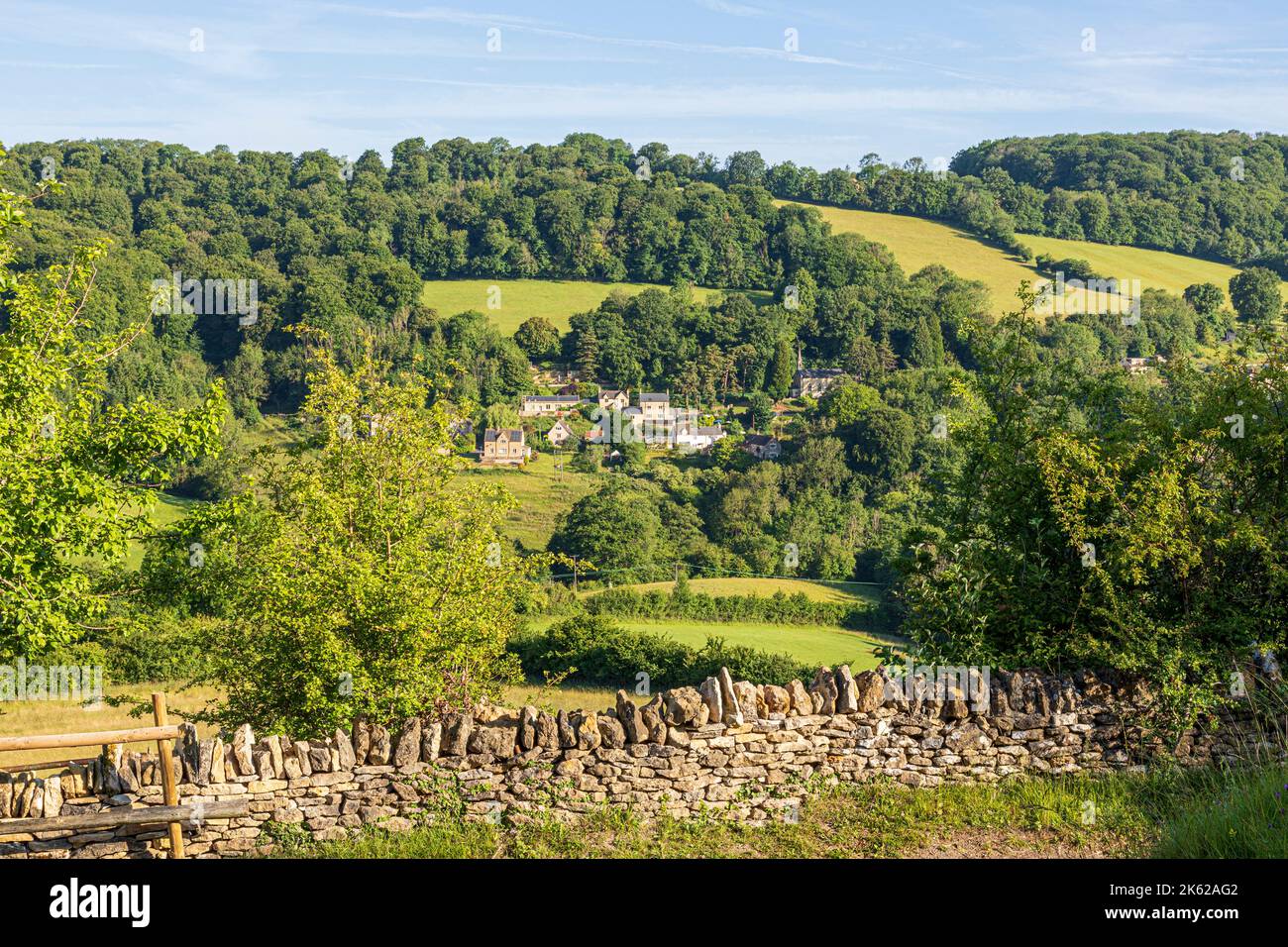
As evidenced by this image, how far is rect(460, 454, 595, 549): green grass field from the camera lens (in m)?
83.2

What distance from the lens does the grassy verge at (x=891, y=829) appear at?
1002 cm

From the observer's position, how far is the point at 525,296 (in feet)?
510

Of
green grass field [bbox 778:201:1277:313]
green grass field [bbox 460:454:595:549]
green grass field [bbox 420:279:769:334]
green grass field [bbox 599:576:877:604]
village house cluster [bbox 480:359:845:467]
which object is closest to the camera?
green grass field [bbox 599:576:877:604]

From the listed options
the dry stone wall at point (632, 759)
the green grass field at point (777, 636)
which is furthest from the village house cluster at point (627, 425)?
the dry stone wall at point (632, 759)

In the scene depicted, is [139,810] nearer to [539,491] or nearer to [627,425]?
[539,491]

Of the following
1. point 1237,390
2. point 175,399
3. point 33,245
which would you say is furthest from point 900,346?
point 1237,390

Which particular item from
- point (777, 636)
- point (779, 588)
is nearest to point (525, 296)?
point (779, 588)

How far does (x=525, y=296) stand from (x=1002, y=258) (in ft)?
234

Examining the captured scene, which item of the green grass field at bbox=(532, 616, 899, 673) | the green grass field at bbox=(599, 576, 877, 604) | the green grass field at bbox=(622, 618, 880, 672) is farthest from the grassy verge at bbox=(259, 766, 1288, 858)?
the green grass field at bbox=(599, 576, 877, 604)

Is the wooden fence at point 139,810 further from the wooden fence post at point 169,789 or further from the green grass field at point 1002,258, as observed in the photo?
the green grass field at point 1002,258

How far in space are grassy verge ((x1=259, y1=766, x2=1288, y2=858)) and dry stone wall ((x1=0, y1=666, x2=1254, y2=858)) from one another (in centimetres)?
18

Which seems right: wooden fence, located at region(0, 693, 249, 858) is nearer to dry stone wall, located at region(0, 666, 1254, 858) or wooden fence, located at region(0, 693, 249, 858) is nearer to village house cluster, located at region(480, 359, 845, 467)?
dry stone wall, located at region(0, 666, 1254, 858)

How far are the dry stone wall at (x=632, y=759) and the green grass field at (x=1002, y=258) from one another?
133354 mm
